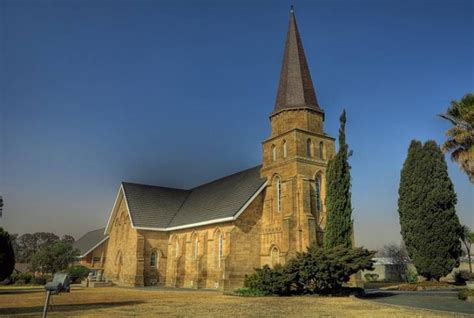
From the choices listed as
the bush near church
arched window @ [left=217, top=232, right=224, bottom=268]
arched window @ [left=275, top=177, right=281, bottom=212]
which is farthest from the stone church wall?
the bush near church

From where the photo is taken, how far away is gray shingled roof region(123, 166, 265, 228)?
33.7m

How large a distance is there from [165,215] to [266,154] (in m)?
14.7

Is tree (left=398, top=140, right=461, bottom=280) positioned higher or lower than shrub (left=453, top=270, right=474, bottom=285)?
higher

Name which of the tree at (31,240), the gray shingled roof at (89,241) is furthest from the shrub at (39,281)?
the tree at (31,240)

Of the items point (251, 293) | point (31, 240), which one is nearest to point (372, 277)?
point (251, 293)

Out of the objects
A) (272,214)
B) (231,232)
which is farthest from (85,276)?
(272,214)

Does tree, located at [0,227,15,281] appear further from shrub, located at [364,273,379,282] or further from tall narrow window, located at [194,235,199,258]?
shrub, located at [364,273,379,282]

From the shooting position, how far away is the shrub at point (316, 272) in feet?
73.0

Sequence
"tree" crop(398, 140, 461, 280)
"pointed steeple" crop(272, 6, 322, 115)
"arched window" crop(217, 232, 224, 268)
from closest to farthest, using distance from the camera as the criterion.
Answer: "tree" crop(398, 140, 461, 280) < "arched window" crop(217, 232, 224, 268) < "pointed steeple" crop(272, 6, 322, 115)

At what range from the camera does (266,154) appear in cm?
3416

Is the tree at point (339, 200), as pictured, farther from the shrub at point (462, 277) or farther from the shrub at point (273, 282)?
the shrub at point (462, 277)

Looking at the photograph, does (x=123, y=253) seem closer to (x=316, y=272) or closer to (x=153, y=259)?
(x=153, y=259)

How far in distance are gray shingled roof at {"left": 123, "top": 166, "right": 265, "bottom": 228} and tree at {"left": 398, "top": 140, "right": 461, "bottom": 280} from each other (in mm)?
12770

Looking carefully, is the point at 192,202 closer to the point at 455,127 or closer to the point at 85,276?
the point at 85,276
